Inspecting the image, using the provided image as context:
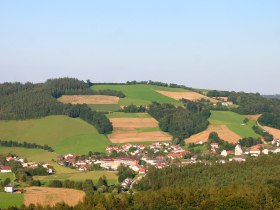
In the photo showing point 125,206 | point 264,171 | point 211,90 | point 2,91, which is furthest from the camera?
point 211,90

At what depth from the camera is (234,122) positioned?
125 metres

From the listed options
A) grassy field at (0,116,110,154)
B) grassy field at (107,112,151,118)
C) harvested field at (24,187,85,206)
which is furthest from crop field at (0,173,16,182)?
grassy field at (107,112,151,118)

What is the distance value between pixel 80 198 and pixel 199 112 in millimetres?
65810

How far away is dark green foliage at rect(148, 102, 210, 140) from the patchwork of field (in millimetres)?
1427

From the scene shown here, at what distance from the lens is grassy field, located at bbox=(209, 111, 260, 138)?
118125mm

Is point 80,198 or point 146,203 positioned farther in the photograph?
point 80,198

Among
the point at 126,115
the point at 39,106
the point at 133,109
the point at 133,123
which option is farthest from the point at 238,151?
the point at 39,106

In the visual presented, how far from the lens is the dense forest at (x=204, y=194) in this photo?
5609cm

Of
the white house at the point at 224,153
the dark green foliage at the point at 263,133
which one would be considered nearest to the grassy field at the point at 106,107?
the dark green foliage at the point at 263,133

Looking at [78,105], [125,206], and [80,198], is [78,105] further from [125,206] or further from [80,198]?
[125,206]

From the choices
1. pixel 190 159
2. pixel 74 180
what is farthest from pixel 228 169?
pixel 190 159

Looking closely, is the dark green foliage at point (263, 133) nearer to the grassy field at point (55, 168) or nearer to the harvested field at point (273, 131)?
the harvested field at point (273, 131)

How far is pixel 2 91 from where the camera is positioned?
456ft

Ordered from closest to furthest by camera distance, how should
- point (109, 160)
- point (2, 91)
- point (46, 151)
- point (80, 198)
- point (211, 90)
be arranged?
1. point (80, 198)
2. point (109, 160)
3. point (46, 151)
4. point (2, 91)
5. point (211, 90)
